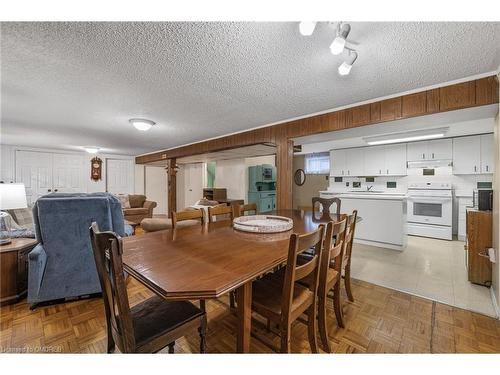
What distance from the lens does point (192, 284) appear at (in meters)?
0.83

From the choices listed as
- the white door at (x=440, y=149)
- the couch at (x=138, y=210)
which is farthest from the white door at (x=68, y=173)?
the white door at (x=440, y=149)

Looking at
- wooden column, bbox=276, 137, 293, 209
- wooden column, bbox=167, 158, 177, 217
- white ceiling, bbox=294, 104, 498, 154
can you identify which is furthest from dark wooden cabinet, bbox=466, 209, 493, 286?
wooden column, bbox=167, 158, 177, 217

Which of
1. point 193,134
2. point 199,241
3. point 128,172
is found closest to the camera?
point 199,241

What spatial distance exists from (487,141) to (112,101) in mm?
6178

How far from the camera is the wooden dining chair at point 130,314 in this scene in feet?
2.82

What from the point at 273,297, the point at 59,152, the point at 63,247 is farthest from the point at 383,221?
the point at 59,152

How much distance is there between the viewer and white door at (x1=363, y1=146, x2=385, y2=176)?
5.07 metres

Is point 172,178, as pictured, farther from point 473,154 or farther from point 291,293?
point 473,154

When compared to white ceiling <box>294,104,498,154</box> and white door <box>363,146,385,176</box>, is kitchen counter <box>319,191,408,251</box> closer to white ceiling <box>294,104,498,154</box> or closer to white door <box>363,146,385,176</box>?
white ceiling <box>294,104,498,154</box>

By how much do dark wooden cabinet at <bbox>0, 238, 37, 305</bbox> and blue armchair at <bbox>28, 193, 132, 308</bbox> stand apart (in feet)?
0.94

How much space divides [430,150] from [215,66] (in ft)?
16.1
